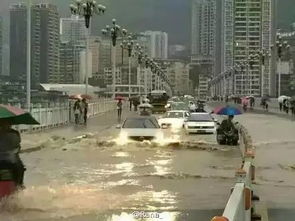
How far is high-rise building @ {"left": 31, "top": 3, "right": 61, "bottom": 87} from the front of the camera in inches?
2653

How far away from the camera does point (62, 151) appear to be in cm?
2564

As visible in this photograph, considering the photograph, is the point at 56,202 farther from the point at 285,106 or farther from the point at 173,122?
the point at 285,106

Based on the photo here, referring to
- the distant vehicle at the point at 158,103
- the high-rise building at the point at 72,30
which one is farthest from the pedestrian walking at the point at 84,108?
the high-rise building at the point at 72,30

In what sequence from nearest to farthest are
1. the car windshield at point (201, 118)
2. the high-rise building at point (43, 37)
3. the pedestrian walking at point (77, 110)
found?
the car windshield at point (201, 118)
the pedestrian walking at point (77, 110)
the high-rise building at point (43, 37)

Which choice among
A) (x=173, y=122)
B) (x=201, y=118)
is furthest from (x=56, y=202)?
(x=173, y=122)

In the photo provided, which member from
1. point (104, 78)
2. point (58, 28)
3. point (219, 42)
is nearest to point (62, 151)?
point (58, 28)

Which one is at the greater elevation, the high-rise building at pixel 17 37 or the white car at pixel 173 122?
the high-rise building at pixel 17 37

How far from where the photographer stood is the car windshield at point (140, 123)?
30375 millimetres

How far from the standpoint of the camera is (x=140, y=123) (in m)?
30.5

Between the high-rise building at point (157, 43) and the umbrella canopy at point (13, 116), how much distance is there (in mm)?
149554

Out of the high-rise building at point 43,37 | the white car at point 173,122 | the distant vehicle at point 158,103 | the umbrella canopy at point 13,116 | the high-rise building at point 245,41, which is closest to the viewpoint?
the umbrella canopy at point 13,116

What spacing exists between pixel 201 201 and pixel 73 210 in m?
2.71

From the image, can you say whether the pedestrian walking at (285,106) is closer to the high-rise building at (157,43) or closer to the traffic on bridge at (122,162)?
the traffic on bridge at (122,162)

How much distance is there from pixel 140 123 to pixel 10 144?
64.5 feet
